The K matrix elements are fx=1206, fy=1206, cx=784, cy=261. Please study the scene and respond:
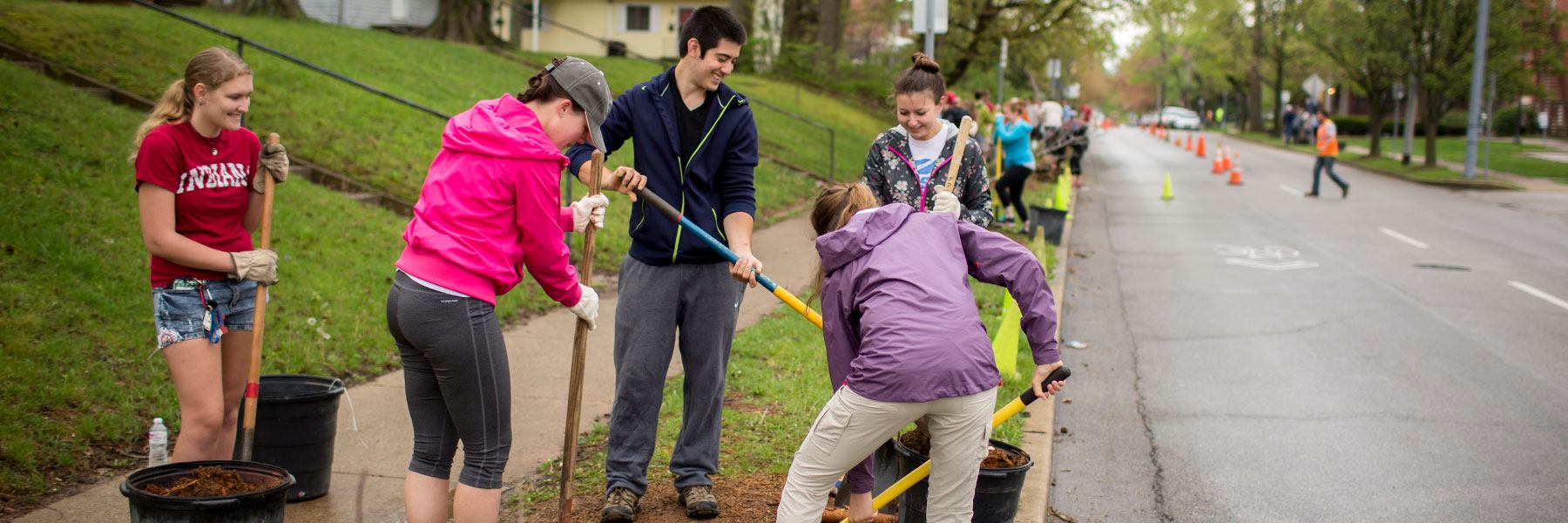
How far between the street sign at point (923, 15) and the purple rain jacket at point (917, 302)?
630 cm

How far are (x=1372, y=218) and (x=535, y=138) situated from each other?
1767 centimetres

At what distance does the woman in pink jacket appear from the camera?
130 inches

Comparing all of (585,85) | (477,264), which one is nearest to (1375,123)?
(585,85)

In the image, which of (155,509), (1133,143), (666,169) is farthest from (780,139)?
(1133,143)

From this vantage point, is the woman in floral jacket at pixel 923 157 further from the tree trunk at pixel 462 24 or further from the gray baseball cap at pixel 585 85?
the tree trunk at pixel 462 24

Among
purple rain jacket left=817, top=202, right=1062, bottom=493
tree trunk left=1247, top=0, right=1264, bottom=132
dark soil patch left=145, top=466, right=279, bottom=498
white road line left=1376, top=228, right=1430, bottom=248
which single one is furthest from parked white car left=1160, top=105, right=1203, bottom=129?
dark soil patch left=145, top=466, right=279, bottom=498

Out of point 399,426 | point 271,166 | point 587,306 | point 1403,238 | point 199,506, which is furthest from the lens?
point 1403,238

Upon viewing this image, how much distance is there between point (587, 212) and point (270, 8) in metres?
21.4

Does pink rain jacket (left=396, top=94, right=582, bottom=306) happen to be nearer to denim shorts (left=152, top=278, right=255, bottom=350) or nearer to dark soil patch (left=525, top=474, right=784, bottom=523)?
denim shorts (left=152, top=278, right=255, bottom=350)

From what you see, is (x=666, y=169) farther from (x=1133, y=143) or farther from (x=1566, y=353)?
(x=1133, y=143)

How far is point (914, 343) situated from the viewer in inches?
136

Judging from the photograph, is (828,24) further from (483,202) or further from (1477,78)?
(483,202)

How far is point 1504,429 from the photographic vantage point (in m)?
6.49

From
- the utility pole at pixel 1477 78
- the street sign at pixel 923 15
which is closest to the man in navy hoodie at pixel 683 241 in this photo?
the street sign at pixel 923 15
